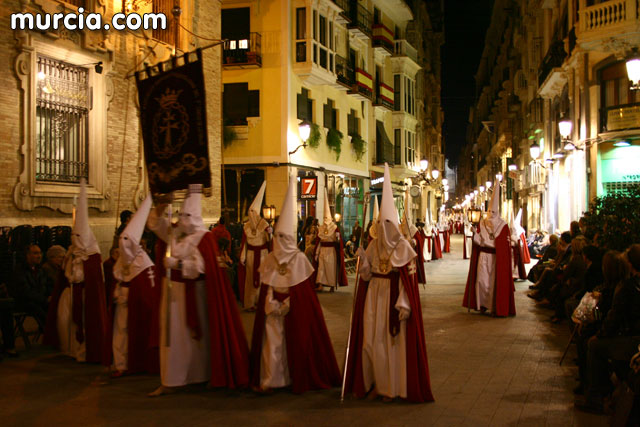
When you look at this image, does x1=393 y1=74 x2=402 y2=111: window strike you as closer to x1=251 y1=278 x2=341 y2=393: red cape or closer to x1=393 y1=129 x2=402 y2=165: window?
x1=393 y1=129 x2=402 y2=165: window

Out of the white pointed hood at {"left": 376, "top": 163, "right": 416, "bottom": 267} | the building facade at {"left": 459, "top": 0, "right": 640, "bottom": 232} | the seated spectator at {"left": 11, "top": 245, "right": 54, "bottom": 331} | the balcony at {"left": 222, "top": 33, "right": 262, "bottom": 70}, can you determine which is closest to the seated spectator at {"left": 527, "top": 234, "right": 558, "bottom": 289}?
the building facade at {"left": 459, "top": 0, "right": 640, "bottom": 232}

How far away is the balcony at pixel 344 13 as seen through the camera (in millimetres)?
29359

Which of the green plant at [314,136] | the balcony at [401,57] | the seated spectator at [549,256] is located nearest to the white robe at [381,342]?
the seated spectator at [549,256]

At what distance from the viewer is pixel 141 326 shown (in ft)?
27.3

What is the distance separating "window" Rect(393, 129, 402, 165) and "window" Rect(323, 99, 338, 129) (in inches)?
441

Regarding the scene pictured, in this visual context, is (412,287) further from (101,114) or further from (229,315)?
(101,114)

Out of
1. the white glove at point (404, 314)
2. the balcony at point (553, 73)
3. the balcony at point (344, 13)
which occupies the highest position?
the balcony at point (344, 13)

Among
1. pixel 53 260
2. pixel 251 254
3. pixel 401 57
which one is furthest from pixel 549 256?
pixel 401 57

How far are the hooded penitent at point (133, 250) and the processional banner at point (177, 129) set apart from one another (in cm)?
47

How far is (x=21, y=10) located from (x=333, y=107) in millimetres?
18706

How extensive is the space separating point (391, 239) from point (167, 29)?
40.4 ft

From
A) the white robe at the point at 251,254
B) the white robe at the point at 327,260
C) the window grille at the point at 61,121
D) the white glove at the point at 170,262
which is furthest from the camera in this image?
the white robe at the point at 327,260

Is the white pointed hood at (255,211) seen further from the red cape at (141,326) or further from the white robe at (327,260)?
the red cape at (141,326)

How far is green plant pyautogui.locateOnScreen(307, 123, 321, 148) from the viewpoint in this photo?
88.8 feet
